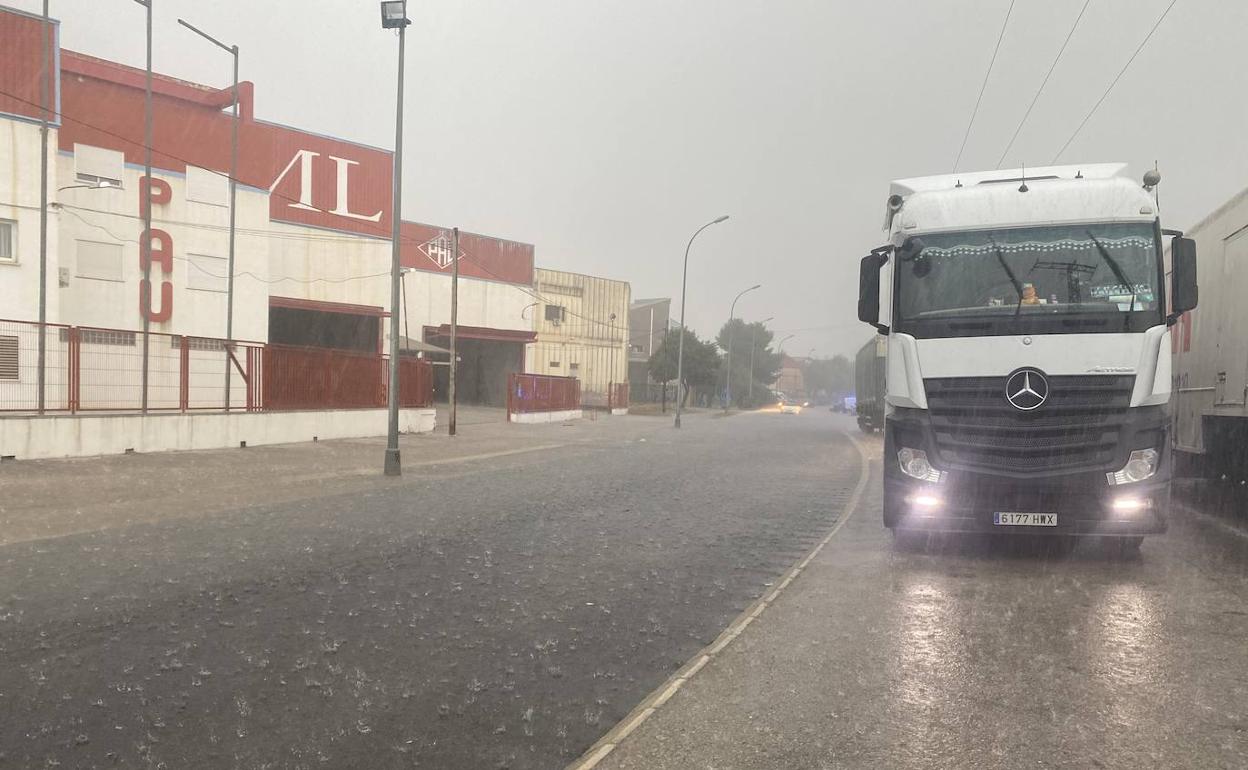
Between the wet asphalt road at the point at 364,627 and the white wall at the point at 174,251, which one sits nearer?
the wet asphalt road at the point at 364,627

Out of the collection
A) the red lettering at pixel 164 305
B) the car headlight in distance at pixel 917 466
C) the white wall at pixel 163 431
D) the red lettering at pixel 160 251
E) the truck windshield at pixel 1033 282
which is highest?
the red lettering at pixel 160 251

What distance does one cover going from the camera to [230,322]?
81.7 ft

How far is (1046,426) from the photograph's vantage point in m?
6.70

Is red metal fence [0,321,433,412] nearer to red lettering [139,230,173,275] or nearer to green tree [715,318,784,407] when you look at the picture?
red lettering [139,230,173,275]

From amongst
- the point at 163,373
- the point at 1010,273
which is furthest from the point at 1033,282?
the point at 163,373

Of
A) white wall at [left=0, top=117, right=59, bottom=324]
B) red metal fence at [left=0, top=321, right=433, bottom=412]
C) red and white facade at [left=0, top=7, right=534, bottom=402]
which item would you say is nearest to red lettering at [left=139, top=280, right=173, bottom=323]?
red and white facade at [left=0, top=7, right=534, bottom=402]

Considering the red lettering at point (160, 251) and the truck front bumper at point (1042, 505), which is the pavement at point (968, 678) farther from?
the red lettering at point (160, 251)

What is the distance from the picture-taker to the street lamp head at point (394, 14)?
44.3 ft

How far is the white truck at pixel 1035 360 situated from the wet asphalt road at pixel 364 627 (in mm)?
1802

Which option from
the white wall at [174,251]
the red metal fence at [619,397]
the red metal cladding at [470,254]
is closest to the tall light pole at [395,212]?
the white wall at [174,251]

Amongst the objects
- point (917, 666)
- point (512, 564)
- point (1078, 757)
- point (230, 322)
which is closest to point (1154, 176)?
point (917, 666)

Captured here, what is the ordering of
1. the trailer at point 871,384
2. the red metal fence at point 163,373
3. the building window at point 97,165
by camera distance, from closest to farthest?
Result: the red metal fence at point 163,373 < the building window at point 97,165 < the trailer at point 871,384

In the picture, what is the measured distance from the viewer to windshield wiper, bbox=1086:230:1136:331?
6.78m

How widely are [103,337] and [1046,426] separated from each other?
15.7 metres
